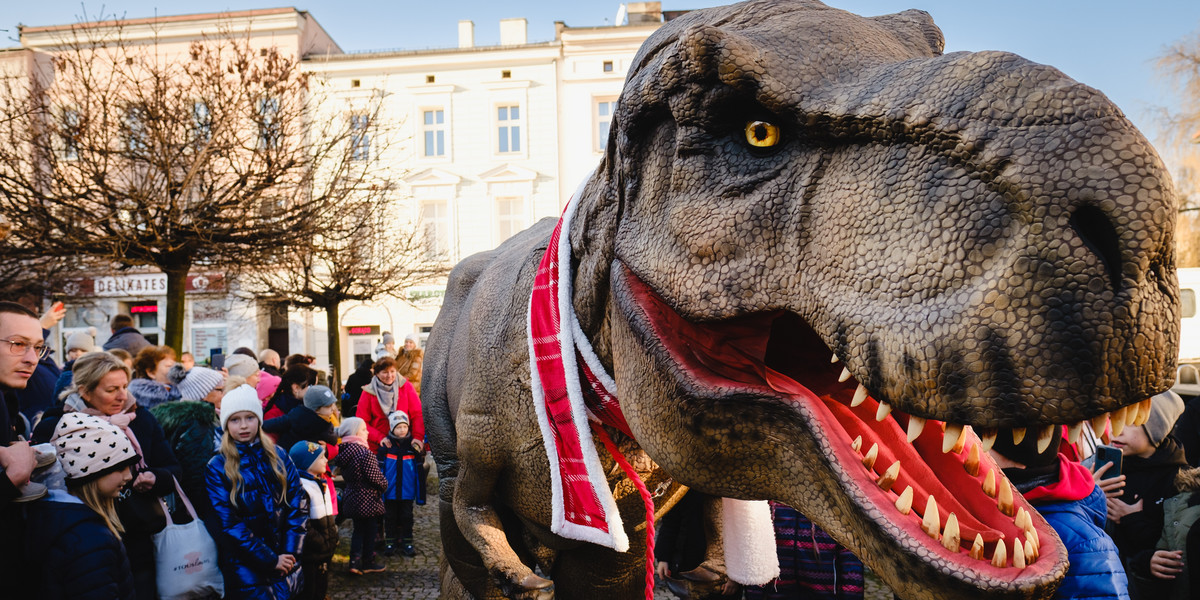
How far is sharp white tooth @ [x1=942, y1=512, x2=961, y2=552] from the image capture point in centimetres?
99

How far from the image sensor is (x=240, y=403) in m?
4.51

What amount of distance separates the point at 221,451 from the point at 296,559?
0.82 m

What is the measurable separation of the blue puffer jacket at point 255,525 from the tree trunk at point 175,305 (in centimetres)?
724

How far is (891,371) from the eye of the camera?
970 mm

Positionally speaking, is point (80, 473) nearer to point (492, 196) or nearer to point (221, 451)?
point (221, 451)

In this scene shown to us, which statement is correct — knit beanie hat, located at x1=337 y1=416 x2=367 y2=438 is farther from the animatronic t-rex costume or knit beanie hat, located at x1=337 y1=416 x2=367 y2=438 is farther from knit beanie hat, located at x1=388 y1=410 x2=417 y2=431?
the animatronic t-rex costume

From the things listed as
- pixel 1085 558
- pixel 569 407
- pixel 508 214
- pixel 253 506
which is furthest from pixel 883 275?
pixel 508 214

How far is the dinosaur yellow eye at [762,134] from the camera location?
1.19m

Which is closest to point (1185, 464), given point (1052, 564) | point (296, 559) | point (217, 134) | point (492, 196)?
point (1052, 564)

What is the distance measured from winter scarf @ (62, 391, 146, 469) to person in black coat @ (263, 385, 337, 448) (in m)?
2.10

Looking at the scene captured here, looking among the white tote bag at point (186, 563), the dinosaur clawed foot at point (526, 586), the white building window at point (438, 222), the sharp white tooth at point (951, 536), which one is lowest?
the white tote bag at point (186, 563)

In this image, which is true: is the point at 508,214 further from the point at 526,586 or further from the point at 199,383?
the point at 526,586

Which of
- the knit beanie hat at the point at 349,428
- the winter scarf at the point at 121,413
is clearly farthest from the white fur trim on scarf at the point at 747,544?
the knit beanie hat at the point at 349,428

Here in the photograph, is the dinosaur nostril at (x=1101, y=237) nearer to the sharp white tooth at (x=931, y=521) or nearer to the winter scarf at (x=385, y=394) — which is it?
the sharp white tooth at (x=931, y=521)
